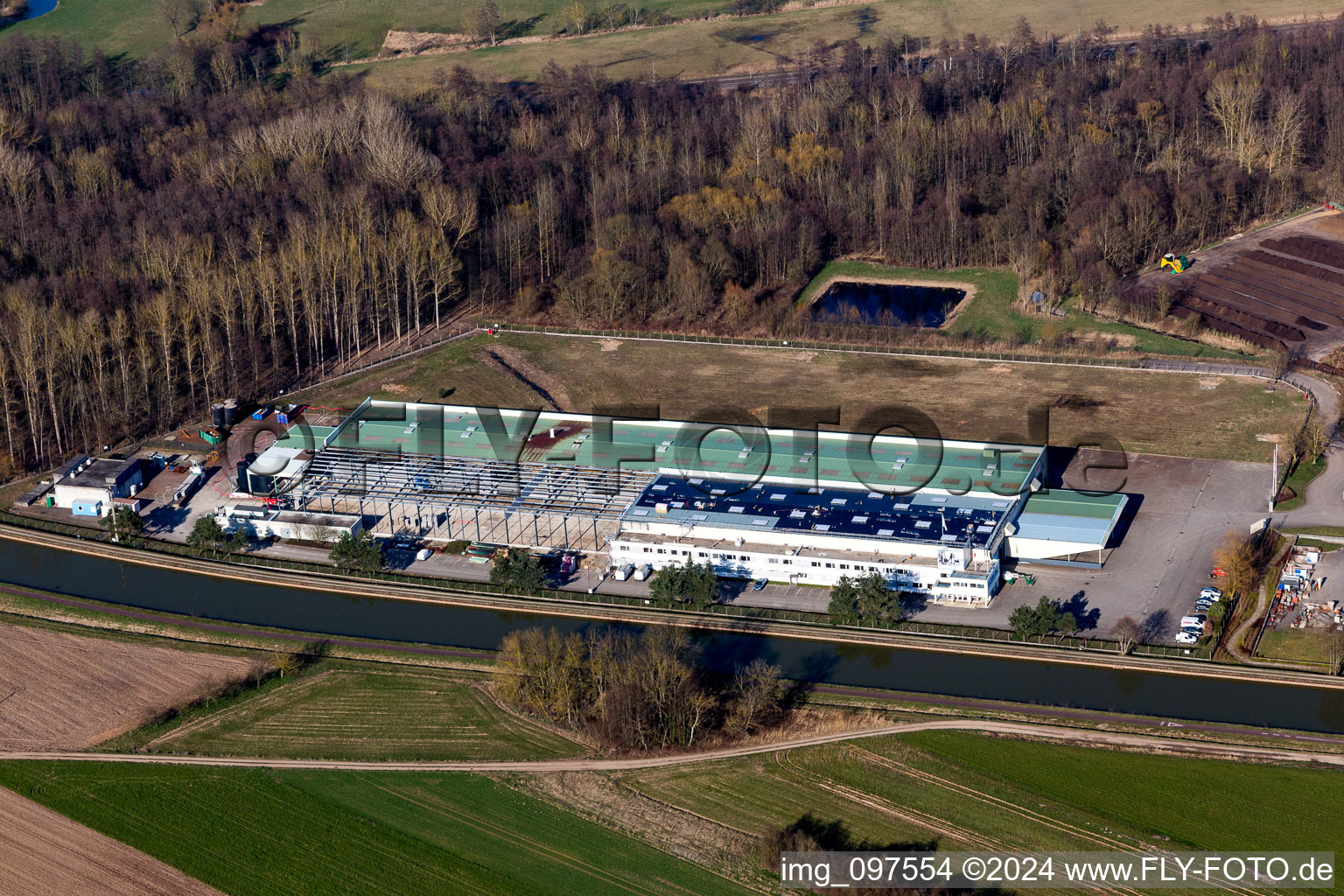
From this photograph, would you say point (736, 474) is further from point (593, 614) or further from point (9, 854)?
point (9, 854)

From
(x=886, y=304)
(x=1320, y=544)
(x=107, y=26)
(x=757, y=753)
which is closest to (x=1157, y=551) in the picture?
(x=1320, y=544)

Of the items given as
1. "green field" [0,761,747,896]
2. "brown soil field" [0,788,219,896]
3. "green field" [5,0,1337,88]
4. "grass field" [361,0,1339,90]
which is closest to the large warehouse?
"green field" [0,761,747,896]

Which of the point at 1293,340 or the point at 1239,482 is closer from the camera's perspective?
the point at 1239,482

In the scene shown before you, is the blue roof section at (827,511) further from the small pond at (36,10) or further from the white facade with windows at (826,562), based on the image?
the small pond at (36,10)

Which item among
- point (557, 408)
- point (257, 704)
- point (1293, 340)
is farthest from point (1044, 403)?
point (257, 704)

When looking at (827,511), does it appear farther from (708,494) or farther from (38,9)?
(38,9)

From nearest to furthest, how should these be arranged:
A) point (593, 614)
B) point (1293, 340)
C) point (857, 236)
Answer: point (593, 614) < point (1293, 340) < point (857, 236)

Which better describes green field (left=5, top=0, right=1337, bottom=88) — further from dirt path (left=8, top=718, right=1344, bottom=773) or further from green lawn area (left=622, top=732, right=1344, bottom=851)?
green lawn area (left=622, top=732, right=1344, bottom=851)
